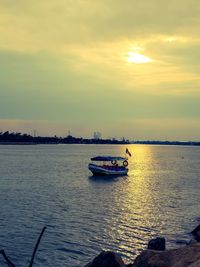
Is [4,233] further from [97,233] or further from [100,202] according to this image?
[100,202]

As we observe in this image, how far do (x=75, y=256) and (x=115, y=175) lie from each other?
60.5 m

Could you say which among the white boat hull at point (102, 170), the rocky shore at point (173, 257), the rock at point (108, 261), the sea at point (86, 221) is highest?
the rocky shore at point (173, 257)

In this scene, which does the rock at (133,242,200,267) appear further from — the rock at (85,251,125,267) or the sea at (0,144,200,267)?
the sea at (0,144,200,267)

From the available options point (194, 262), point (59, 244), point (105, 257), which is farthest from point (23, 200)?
point (194, 262)

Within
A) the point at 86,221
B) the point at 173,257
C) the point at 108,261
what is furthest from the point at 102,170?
the point at 173,257

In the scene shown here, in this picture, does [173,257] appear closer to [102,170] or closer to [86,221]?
[86,221]

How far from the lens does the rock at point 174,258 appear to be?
9.95m

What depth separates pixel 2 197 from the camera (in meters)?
47.8

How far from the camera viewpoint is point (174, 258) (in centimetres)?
1088

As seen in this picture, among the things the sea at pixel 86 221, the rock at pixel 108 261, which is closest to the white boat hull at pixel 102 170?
the sea at pixel 86 221

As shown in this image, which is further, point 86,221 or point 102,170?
point 102,170

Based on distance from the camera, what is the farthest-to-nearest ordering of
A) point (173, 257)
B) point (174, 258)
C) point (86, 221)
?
point (86, 221), point (173, 257), point (174, 258)

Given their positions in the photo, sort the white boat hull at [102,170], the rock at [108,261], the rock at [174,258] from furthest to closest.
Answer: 1. the white boat hull at [102,170]
2. the rock at [108,261]
3. the rock at [174,258]

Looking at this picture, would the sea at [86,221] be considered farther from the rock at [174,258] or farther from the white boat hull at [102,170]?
the white boat hull at [102,170]
